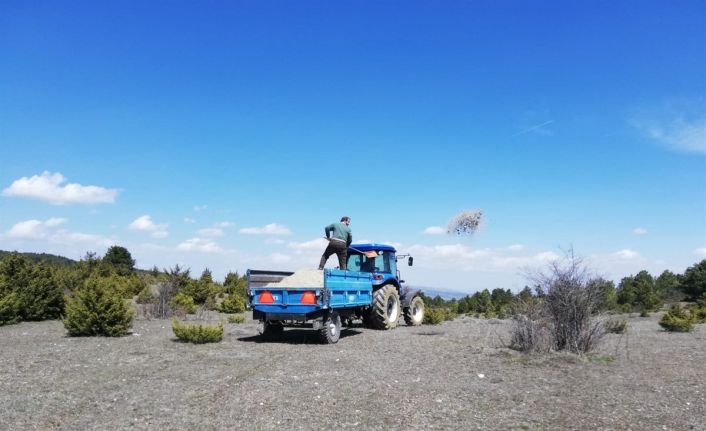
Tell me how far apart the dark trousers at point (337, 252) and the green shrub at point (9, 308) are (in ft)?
30.5

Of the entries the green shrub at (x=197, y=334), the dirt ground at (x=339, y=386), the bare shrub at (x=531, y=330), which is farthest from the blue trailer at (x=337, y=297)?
the bare shrub at (x=531, y=330)

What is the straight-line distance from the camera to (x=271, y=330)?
44.4 feet

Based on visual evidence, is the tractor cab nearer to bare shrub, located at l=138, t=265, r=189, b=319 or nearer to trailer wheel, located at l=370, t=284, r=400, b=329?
trailer wheel, located at l=370, t=284, r=400, b=329

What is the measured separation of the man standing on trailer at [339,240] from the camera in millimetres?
14117

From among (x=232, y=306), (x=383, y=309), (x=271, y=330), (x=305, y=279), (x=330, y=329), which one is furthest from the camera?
(x=232, y=306)

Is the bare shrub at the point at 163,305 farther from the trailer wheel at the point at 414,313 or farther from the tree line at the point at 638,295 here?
the tree line at the point at 638,295

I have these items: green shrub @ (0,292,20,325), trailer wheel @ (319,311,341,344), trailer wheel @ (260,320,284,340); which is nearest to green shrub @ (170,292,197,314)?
green shrub @ (0,292,20,325)

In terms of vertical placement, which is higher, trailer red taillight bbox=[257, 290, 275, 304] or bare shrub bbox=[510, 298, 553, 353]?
trailer red taillight bbox=[257, 290, 275, 304]

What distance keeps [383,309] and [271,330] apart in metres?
3.60

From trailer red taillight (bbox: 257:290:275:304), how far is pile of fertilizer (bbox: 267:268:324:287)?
14.6 inches

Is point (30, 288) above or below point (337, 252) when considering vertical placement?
below

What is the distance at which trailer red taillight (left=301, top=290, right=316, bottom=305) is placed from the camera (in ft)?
39.7

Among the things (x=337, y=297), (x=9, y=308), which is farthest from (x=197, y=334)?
(x=9, y=308)

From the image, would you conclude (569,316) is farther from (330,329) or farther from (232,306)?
(232,306)
